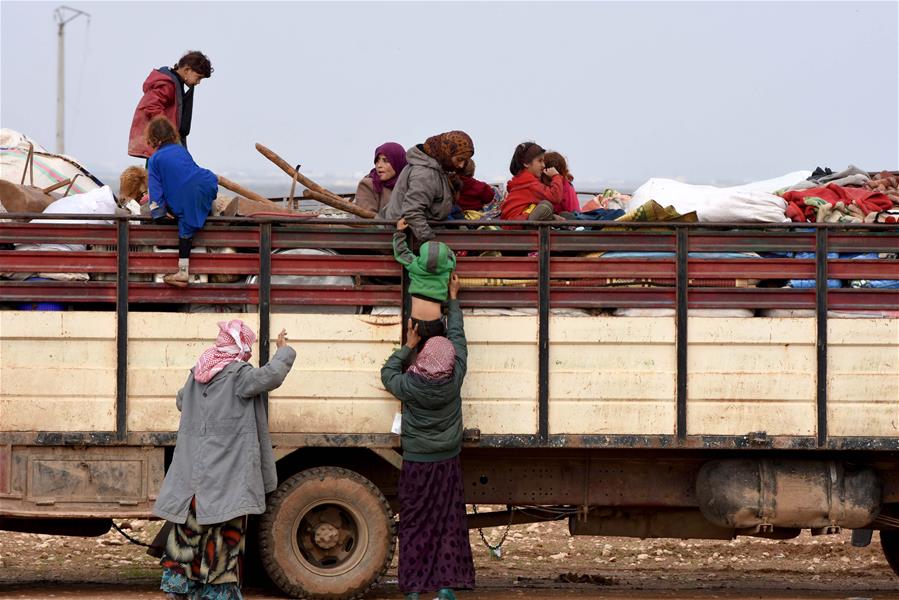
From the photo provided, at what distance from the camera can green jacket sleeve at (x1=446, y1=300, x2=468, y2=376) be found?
749 cm

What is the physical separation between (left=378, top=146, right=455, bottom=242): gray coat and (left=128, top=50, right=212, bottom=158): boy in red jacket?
5.36ft

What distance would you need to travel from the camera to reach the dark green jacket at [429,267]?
749 cm

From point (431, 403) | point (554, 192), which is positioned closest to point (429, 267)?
point (431, 403)

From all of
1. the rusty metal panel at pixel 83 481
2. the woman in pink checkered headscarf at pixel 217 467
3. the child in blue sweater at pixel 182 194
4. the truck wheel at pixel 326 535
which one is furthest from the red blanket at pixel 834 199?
the rusty metal panel at pixel 83 481

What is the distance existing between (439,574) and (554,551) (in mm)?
3863

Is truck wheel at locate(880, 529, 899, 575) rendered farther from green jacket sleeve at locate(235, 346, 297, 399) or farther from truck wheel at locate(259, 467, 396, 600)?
green jacket sleeve at locate(235, 346, 297, 399)

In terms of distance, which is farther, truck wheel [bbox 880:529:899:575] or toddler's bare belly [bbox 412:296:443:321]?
truck wheel [bbox 880:529:899:575]

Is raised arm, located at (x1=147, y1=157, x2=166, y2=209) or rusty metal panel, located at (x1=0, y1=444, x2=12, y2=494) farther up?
raised arm, located at (x1=147, y1=157, x2=166, y2=209)

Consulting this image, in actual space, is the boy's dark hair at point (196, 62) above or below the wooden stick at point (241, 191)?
above

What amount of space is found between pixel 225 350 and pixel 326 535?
4.45ft

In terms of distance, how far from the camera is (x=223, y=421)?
711 cm

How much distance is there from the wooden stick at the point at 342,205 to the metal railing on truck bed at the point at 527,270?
1.18ft

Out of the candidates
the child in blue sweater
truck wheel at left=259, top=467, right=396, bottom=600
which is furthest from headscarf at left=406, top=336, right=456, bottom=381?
the child in blue sweater

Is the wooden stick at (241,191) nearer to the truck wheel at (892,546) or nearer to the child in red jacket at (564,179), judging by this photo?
the child in red jacket at (564,179)
